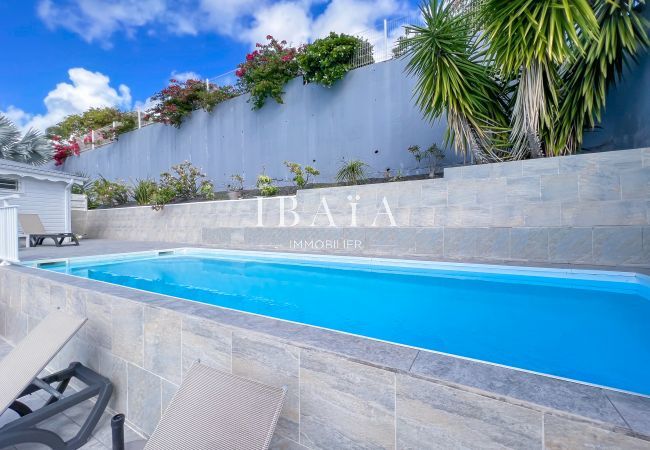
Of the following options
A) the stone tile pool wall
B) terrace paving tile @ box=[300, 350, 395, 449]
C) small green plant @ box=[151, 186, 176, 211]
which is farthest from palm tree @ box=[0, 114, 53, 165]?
terrace paving tile @ box=[300, 350, 395, 449]

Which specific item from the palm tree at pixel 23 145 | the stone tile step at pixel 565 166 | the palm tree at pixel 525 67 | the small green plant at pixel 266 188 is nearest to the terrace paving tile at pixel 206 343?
the stone tile step at pixel 565 166

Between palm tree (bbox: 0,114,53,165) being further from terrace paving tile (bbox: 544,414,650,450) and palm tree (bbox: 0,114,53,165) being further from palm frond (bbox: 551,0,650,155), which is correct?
palm frond (bbox: 551,0,650,155)

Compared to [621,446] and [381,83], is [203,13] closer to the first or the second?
[381,83]

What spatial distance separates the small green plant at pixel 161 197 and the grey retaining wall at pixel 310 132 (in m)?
1.84

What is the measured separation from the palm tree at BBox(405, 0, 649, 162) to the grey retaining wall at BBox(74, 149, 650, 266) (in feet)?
2.18

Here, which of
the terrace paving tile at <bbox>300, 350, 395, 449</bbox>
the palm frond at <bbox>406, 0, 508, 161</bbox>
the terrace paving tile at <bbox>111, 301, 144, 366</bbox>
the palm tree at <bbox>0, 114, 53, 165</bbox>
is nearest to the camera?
the terrace paving tile at <bbox>300, 350, 395, 449</bbox>

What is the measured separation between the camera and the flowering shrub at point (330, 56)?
8.52 metres

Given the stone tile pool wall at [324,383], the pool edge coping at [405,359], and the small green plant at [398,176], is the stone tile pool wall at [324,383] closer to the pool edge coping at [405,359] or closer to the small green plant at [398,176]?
the pool edge coping at [405,359]

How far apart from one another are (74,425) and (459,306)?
345 centimetres

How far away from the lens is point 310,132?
9.25 m

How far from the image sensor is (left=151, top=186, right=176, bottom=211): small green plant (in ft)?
31.6

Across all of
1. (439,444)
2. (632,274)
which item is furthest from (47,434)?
(632,274)

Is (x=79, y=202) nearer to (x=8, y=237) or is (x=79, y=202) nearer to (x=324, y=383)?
(x=8, y=237)

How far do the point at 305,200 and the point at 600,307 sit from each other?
5.28m
